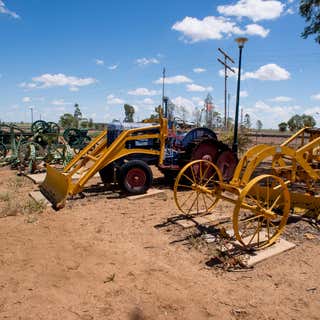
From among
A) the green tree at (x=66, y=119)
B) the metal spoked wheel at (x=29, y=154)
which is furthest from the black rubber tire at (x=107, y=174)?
the green tree at (x=66, y=119)

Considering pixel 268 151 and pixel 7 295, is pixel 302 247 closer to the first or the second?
pixel 268 151

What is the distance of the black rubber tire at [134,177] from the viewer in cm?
672

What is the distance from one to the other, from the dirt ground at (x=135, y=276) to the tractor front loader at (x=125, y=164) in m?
1.21

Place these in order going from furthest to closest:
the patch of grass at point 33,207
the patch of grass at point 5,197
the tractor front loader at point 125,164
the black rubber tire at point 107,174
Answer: the black rubber tire at point 107,174 < the patch of grass at point 5,197 < the tractor front loader at point 125,164 < the patch of grass at point 33,207

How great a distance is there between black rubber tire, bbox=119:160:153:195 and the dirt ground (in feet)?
5.10

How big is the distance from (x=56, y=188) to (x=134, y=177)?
5.46 feet

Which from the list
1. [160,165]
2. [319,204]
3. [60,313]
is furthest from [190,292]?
[160,165]

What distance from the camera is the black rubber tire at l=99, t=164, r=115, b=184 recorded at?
7.75 m

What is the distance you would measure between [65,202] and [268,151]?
12.8 ft

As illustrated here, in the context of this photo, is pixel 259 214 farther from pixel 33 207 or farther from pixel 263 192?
pixel 33 207

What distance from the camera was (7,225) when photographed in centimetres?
499

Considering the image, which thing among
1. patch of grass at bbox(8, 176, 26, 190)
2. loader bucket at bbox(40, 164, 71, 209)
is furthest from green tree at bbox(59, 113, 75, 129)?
loader bucket at bbox(40, 164, 71, 209)

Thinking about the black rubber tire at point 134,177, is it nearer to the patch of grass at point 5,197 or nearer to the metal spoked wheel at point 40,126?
the patch of grass at point 5,197

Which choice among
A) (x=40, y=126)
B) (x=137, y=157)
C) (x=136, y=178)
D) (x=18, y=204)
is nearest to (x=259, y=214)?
(x=136, y=178)
